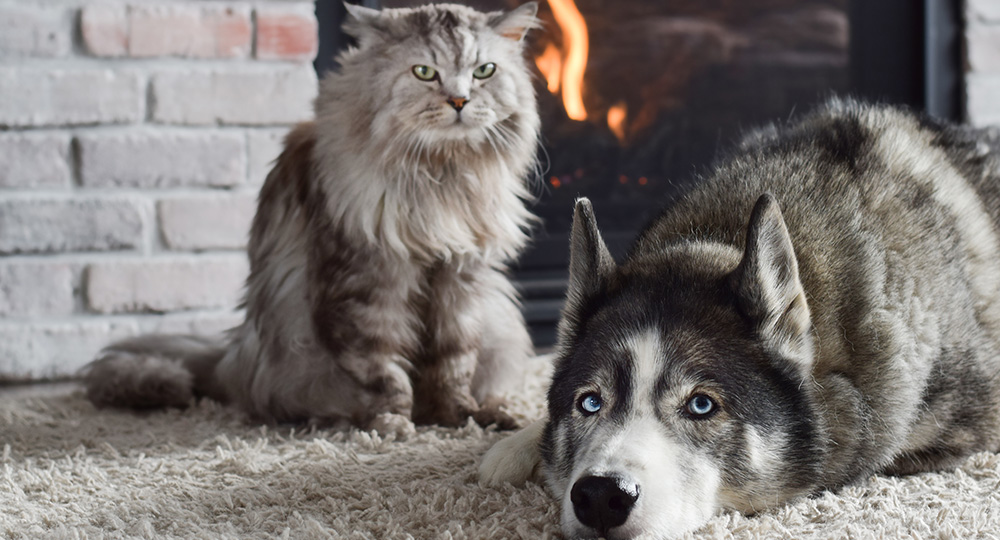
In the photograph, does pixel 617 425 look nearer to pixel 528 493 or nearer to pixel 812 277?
pixel 528 493

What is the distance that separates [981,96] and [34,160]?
2452mm

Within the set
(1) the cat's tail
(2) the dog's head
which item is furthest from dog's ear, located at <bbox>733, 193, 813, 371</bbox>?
(1) the cat's tail

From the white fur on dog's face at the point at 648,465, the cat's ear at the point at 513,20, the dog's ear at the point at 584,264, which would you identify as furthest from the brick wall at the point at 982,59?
the white fur on dog's face at the point at 648,465

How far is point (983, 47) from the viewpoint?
2.45 metres

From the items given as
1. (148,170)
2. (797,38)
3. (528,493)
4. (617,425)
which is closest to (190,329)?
(148,170)

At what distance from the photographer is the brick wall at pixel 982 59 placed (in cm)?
244

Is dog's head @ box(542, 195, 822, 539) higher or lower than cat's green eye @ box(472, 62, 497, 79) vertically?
lower

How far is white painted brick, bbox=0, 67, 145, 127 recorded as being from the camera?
195 cm

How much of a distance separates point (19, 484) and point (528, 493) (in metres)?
0.75

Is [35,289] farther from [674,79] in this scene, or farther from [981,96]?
[981,96]

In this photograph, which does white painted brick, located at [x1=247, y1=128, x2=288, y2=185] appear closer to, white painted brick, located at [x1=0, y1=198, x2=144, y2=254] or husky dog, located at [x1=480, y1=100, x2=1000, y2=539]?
white painted brick, located at [x1=0, y1=198, x2=144, y2=254]

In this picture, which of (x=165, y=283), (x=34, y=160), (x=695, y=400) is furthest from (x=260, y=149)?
(x=695, y=400)

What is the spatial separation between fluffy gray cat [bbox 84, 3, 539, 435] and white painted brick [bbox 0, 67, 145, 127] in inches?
20.3

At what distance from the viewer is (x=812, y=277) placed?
115 centimetres
